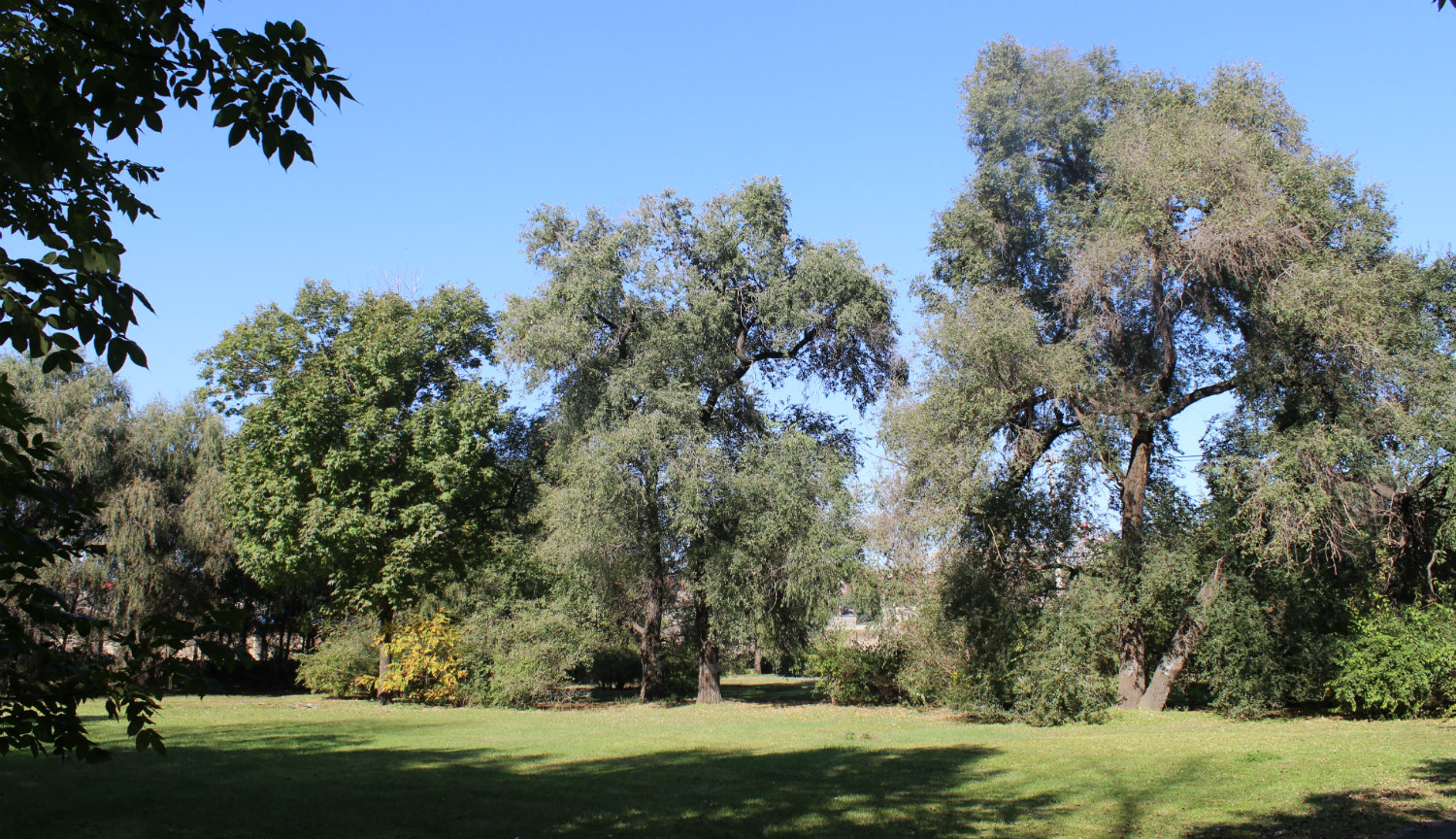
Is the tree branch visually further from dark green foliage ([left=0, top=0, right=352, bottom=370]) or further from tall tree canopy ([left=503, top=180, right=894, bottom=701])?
dark green foliage ([left=0, top=0, right=352, bottom=370])

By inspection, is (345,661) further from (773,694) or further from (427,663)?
(773,694)

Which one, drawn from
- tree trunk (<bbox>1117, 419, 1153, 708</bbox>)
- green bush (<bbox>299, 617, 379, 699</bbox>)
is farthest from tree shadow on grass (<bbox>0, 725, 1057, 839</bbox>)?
green bush (<bbox>299, 617, 379, 699</bbox>)

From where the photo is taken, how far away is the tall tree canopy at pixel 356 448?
24422 mm

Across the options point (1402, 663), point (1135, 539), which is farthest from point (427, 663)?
point (1402, 663)

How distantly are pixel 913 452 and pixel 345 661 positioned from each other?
1820cm

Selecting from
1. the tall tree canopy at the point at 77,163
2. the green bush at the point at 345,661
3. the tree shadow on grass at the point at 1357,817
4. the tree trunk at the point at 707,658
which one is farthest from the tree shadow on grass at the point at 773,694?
the tall tree canopy at the point at 77,163

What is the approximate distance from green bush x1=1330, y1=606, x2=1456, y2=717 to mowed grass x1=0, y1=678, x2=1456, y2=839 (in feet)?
2.55

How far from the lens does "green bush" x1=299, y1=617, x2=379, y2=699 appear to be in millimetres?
26406

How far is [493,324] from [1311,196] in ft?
75.6

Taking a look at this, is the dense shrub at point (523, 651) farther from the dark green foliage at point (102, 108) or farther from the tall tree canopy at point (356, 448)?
the dark green foliage at point (102, 108)

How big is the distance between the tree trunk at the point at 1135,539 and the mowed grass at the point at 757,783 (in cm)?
303

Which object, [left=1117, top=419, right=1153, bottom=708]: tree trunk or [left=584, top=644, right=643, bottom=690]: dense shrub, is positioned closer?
[left=1117, top=419, right=1153, bottom=708]: tree trunk

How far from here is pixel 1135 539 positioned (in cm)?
1894

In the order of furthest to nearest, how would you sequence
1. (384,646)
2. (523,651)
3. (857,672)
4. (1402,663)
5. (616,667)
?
(616,667)
(384,646)
(857,672)
(523,651)
(1402,663)
